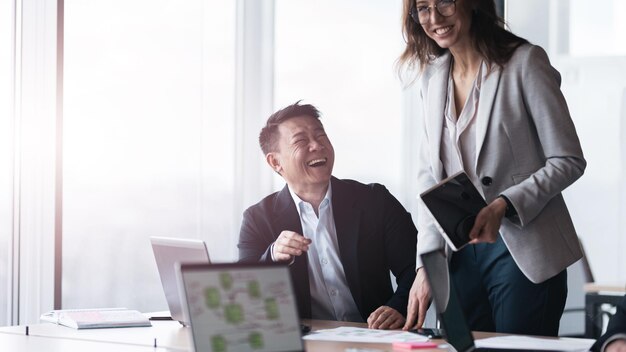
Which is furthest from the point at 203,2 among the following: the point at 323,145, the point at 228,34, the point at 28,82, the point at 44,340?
the point at 44,340

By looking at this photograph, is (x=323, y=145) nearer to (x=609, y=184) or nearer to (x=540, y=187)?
(x=540, y=187)

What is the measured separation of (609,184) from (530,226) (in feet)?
6.54

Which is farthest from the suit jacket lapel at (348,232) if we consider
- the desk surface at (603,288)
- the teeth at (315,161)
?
the desk surface at (603,288)

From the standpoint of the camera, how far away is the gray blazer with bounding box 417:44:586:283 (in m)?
2.39

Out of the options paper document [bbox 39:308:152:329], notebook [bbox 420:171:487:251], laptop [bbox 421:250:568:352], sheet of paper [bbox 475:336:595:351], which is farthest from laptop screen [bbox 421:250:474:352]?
paper document [bbox 39:308:152:329]

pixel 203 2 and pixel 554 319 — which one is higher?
pixel 203 2

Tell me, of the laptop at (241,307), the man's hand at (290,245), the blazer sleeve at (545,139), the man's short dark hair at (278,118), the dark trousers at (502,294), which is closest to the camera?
the laptop at (241,307)

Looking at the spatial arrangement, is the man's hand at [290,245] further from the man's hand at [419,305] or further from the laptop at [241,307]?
the laptop at [241,307]

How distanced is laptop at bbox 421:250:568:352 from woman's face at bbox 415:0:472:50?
921 millimetres

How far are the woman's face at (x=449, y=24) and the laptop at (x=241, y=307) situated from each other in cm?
129

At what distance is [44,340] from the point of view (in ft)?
7.69

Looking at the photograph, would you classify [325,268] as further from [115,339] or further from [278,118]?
[115,339]

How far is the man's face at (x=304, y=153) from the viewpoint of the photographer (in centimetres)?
332

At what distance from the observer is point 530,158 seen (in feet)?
8.21
